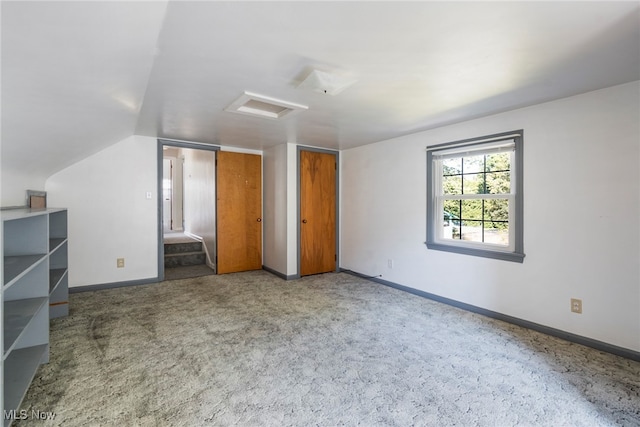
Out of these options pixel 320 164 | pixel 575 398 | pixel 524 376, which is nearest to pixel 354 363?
pixel 524 376

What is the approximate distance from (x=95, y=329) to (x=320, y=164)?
355 centimetres

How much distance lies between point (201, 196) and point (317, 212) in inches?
96.6

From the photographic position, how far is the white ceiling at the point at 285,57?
4.45ft

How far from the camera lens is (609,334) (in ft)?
7.77

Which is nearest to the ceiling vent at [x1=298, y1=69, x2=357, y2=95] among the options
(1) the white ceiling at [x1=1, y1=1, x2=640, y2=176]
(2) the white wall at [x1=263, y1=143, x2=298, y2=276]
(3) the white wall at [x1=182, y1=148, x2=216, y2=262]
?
(1) the white ceiling at [x1=1, y1=1, x2=640, y2=176]

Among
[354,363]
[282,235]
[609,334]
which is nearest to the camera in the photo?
[354,363]

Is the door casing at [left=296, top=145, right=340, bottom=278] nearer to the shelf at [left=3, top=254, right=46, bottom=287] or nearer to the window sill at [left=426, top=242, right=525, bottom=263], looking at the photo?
the window sill at [left=426, top=242, right=525, bottom=263]

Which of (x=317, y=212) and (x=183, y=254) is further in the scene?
(x=183, y=254)

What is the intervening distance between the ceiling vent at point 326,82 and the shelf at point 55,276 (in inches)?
110

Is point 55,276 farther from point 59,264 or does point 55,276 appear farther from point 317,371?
point 317,371

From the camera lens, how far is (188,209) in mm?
7176

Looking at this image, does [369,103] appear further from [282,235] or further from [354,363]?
[282,235]

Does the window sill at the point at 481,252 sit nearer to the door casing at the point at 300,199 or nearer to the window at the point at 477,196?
the window at the point at 477,196

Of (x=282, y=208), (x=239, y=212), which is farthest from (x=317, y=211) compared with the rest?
(x=239, y=212)
